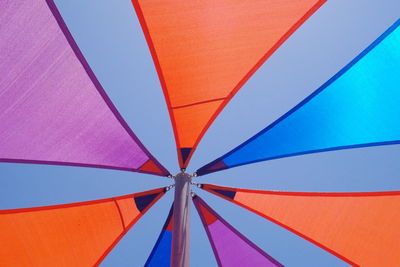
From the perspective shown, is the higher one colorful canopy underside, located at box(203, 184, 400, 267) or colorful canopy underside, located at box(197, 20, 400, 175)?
colorful canopy underside, located at box(197, 20, 400, 175)

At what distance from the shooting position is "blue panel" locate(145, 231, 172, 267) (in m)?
4.88

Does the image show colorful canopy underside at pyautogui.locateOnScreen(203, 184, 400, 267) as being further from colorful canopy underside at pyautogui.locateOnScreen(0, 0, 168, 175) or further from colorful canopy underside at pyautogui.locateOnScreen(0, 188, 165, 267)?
colorful canopy underside at pyautogui.locateOnScreen(0, 0, 168, 175)

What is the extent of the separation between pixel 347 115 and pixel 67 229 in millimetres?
3187

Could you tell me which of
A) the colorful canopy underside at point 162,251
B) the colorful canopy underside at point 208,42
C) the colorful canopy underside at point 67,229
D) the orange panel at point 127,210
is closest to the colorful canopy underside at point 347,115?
the colorful canopy underside at point 208,42

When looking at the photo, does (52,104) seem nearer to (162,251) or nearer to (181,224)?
(181,224)

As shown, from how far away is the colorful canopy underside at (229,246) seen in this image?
15.3 ft

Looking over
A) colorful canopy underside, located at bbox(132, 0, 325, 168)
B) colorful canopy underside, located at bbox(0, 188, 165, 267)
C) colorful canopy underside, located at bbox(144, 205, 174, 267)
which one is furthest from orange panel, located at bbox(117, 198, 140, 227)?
colorful canopy underside, located at bbox(132, 0, 325, 168)

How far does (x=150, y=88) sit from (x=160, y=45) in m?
0.95

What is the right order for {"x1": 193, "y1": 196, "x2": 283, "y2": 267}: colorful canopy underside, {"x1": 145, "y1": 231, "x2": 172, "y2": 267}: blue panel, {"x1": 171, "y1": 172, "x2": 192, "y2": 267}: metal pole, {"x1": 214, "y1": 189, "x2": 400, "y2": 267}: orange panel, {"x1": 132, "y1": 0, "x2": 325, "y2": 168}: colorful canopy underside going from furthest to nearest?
1. {"x1": 145, "y1": 231, "x2": 172, "y2": 267}: blue panel
2. {"x1": 193, "y1": 196, "x2": 283, "y2": 267}: colorful canopy underside
3. {"x1": 214, "y1": 189, "x2": 400, "y2": 267}: orange panel
4. {"x1": 171, "y1": 172, "x2": 192, "y2": 267}: metal pole
5. {"x1": 132, "y1": 0, "x2": 325, "y2": 168}: colorful canopy underside

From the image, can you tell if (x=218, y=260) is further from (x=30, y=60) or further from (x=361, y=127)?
(x=30, y=60)

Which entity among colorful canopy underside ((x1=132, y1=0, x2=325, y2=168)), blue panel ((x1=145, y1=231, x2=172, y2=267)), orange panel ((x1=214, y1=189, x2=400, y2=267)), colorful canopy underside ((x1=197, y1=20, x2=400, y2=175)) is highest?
colorful canopy underside ((x1=132, y1=0, x2=325, y2=168))

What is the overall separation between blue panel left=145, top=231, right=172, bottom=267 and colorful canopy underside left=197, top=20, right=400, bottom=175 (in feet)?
4.48

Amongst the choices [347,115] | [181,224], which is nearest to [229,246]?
→ [181,224]

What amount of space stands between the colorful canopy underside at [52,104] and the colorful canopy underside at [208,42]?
0.58 m
